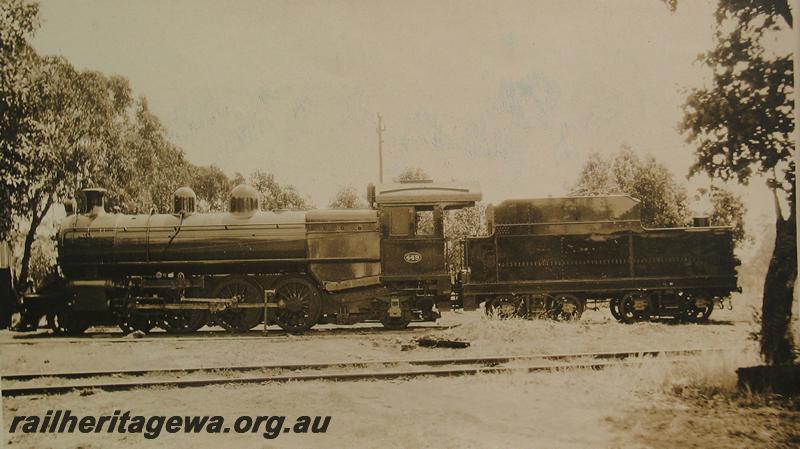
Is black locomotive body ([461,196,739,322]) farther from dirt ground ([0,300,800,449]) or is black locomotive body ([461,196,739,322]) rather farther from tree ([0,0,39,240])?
tree ([0,0,39,240])

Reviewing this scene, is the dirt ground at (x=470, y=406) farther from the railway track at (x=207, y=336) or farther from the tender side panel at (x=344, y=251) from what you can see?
the tender side panel at (x=344, y=251)

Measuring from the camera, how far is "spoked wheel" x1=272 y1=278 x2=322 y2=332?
7.41 meters

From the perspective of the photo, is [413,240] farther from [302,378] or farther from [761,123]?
[761,123]

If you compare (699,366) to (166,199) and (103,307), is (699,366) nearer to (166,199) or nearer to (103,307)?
(166,199)

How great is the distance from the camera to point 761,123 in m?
4.21

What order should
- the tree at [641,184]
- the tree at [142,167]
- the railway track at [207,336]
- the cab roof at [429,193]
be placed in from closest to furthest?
the tree at [142,167] < the tree at [641,184] < the railway track at [207,336] < the cab roof at [429,193]

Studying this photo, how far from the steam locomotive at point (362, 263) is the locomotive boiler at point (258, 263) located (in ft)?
0.05

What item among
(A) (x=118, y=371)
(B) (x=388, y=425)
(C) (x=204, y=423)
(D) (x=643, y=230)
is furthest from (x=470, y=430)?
(D) (x=643, y=230)

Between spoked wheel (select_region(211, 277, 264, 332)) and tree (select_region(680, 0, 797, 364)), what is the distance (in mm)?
5660

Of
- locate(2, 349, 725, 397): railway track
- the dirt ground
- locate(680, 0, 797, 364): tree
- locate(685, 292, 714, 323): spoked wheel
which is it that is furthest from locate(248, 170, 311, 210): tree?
locate(685, 292, 714, 323): spoked wheel

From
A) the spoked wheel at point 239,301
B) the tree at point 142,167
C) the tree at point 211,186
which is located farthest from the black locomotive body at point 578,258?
the tree at point 142,167

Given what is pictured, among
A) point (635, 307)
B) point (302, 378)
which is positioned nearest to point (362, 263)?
point (302, 378)

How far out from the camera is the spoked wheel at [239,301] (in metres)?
7.42

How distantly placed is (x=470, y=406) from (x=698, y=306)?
5.05m
